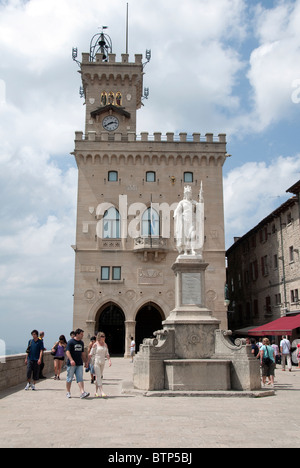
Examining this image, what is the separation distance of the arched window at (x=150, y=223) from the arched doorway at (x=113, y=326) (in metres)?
6.93

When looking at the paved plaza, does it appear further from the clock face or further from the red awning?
the clock face

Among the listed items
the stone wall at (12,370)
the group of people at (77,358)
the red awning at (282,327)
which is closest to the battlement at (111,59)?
the red awning at (282,327)

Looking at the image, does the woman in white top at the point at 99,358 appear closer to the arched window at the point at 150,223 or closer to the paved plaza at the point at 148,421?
the paved plaza at the point at 148,421

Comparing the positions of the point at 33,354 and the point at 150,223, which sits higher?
the point at 150,223

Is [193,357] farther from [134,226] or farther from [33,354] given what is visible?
[134,226]

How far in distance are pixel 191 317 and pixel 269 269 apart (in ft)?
86.2

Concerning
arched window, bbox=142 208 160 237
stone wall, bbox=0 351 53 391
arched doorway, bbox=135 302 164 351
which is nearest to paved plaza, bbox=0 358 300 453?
stone wall, bbox=0 351 53 391

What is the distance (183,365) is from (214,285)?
24521 millimetres

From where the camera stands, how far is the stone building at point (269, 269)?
106 feet

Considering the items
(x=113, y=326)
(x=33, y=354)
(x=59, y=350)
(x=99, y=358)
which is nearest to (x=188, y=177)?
(x=113, y=326)

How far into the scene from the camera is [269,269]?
38156 mm

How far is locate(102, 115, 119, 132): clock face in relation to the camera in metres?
42.2
